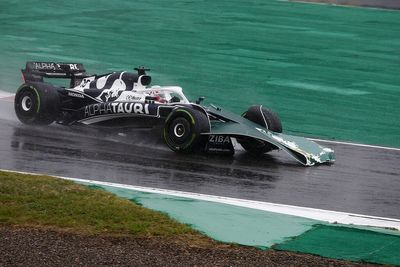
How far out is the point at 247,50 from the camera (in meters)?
30.6

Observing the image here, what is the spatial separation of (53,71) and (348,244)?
30.3 ft

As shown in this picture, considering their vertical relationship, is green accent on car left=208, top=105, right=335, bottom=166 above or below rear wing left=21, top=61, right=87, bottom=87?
below

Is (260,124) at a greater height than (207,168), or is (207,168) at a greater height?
(260,124)

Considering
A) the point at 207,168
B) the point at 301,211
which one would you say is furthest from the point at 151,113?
the point at 301,211

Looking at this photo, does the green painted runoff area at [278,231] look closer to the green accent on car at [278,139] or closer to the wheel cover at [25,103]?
the green accent on car at [278,139]

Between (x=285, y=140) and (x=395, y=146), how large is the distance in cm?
339

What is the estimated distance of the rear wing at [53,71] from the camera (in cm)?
1881

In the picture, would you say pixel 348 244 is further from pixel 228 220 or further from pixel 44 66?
pixel 44 66

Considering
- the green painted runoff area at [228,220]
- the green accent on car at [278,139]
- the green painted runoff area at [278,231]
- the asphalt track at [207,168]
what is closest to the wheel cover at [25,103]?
the asphalt track at [207,168]

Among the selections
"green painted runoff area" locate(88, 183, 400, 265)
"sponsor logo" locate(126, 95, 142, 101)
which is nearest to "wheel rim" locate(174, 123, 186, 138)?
"sponsor logo" locate(126, 95, 142, 101)

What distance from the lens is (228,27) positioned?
34.7 m

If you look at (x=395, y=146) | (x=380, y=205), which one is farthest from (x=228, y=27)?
(x=380, y=205)

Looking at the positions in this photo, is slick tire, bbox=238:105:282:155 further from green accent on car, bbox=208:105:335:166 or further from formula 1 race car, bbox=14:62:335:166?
green accent on car, bbox=208:105:335:166

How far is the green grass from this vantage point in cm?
1135
